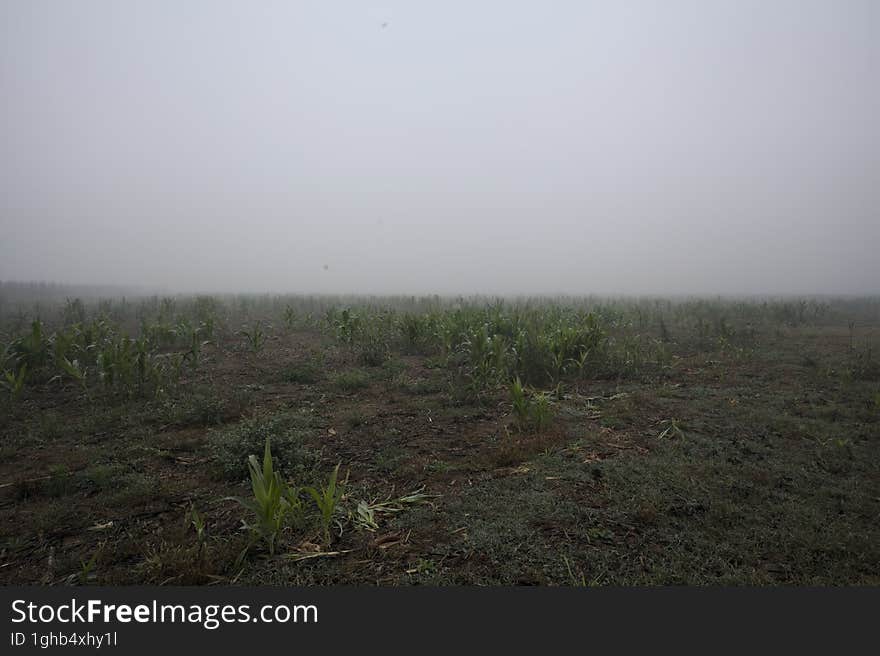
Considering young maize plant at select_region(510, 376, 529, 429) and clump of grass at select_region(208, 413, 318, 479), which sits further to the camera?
young maize plant at select_region(510, 376, 529, 429)

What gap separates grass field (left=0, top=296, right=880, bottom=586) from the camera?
87.4 inches

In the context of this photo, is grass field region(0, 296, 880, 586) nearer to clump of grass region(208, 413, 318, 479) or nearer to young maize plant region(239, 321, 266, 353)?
clump of grass region(208, 413, 318, 479)

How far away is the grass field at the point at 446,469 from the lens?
2221 mm

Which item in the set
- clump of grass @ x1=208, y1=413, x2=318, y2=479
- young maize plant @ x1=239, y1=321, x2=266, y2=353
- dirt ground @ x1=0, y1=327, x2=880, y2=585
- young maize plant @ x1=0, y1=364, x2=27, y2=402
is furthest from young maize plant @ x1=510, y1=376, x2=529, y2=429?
young maize plant @ x1=0, y1=364, x2=27, y2=402

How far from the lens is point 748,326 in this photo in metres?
11.9

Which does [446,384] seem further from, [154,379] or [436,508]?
[154,379]

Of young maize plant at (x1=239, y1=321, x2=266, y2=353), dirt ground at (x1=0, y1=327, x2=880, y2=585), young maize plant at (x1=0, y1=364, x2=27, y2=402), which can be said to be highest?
young maize plant at (x1=239, y1=321, x2=266, y2=353)

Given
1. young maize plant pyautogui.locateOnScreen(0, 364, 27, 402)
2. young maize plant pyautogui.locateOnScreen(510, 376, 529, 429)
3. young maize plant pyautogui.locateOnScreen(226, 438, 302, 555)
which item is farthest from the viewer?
young maize plant pyautogui.locateOnScreen(0, 364, 27, 402)

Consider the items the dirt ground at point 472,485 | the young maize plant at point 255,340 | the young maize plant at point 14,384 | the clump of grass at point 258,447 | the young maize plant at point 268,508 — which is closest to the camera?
the dirt ground at point 472,485

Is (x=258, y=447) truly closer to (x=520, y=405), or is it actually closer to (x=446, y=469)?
(x=446, y=469)

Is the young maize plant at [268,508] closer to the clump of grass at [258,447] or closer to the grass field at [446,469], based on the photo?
the grass field at [446,469]

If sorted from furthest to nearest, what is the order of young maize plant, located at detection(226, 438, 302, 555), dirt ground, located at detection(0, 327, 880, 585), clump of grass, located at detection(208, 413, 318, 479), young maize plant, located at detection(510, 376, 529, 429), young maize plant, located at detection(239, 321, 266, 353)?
young maize plant, located at detection(239, 321, 266, 353) < young maize plant, located at detection(510, 376, 529, 429) < clump of grass, located at detection(208, 413, 318, 479) < young maize plant, located at detection(226, 438, 302, 555) < dirt ground, located at detection(0, 327, 880, 585)

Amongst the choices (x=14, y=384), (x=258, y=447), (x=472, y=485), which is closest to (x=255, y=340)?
(x=14, y=384)

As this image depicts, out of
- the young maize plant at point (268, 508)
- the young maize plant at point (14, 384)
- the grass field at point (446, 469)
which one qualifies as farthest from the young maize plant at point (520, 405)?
the young maize plant at point (14, 384)
